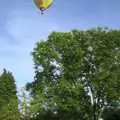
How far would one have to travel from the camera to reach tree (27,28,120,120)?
67.2m

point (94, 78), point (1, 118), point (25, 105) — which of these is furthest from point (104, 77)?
point (1, 118)

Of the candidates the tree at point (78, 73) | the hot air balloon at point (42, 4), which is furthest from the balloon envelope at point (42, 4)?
the tree at point (78, 73)

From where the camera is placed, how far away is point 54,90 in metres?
67.6

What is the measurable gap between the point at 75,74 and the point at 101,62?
11.6ft

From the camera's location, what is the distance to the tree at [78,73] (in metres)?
67.2

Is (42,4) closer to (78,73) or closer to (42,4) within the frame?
(42,4)

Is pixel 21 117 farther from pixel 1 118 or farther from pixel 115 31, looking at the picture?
pixel 115 31

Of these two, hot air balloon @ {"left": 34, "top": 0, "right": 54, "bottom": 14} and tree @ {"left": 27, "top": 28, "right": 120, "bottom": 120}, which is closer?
hot air balloon @ {"left": 34, "top": 0, "right": 54, "bottom": 14}

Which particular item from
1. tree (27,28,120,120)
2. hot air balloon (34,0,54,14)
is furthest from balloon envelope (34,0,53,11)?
tree (27,28,120,120)

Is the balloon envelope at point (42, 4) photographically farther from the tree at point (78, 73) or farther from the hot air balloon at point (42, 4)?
the tree at point (78, 73)

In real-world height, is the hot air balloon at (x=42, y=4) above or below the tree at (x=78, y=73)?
below

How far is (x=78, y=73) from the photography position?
222 feet

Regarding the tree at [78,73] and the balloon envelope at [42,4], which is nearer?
the balloon envelope at [42,4]

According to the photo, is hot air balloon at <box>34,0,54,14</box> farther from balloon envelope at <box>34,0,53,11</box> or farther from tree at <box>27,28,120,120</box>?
tree at <box>27,28,120,120</box>
